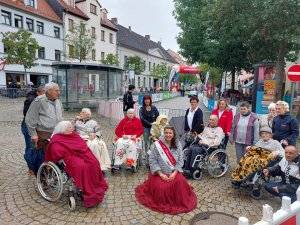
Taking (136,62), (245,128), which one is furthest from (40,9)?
(245,128)

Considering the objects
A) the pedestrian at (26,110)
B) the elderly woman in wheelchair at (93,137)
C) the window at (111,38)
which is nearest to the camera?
the pedestrian at (26,110)

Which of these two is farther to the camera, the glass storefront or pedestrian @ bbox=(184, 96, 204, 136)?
the glass storefront

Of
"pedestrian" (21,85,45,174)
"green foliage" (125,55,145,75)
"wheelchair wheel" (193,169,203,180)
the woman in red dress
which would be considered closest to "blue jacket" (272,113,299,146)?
"wheelchair wheel" (193,169,203,180)

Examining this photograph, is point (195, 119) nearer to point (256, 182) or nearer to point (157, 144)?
point (157, 144)

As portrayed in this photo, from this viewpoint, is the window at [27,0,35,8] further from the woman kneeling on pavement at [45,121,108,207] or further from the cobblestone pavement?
the woman kneeling on pavement at [45,121,108,207]

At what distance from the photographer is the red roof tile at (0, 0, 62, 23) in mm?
26516

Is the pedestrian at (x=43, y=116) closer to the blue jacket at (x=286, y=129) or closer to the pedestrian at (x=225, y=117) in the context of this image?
the pedestrian at (x=225, y=117)

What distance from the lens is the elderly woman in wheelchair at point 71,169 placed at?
3.72m

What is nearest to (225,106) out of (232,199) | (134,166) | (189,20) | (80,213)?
(232,199)

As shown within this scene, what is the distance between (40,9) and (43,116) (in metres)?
31.3

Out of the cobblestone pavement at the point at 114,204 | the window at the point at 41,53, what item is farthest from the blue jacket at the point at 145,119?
the window at the point at 41,53

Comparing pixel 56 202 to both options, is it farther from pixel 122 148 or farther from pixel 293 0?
pixel 293 0

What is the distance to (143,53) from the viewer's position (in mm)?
51656

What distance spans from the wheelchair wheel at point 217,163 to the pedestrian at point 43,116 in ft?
10.4
